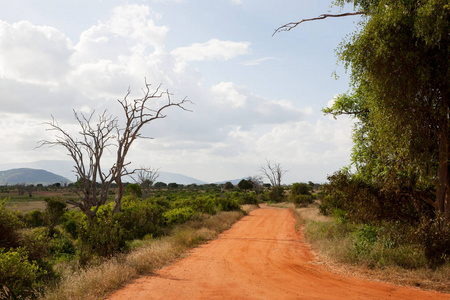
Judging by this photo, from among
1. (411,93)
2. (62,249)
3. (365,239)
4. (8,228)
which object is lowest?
(62,249)

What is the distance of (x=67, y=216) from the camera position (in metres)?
25.0

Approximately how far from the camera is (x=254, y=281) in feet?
29.4

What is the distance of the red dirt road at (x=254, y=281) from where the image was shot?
7699 millimetres

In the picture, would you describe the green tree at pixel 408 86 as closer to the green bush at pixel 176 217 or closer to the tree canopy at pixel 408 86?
the tree canopy at pixel 408 86

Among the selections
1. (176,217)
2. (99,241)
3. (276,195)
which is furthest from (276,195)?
(99,241)

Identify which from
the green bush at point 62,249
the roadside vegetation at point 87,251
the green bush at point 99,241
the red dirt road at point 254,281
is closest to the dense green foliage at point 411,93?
the red dirt road at point 254,281

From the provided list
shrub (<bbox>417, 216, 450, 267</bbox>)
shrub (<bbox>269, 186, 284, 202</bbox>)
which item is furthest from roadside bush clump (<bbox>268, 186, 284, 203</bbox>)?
shrub (<bbox>417, 216, 450, 267</bbox>)

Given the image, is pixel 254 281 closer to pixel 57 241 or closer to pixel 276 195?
pixel 57 241

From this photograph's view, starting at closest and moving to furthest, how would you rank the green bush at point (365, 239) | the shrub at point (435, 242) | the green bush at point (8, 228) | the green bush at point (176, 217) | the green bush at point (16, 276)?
the green bush at point (16, 276) < the shrub at point (435, 242) < the green bush at point (8, 228) < the green bush at point (365, 239) < the green bush at point (176, 217)

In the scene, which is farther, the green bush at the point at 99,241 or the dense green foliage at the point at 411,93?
the green bush at the point at 99,241

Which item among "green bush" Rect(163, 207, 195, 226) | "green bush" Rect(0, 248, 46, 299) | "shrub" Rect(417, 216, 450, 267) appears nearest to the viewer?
"green bush" Rect(0, 248, 46, 299)

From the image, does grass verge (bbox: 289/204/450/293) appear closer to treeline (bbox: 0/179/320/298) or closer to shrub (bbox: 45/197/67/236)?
treeline (bbox: 0/179/320/298)

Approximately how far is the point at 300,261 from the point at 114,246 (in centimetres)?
636

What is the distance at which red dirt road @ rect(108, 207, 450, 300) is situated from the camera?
25.3ft
